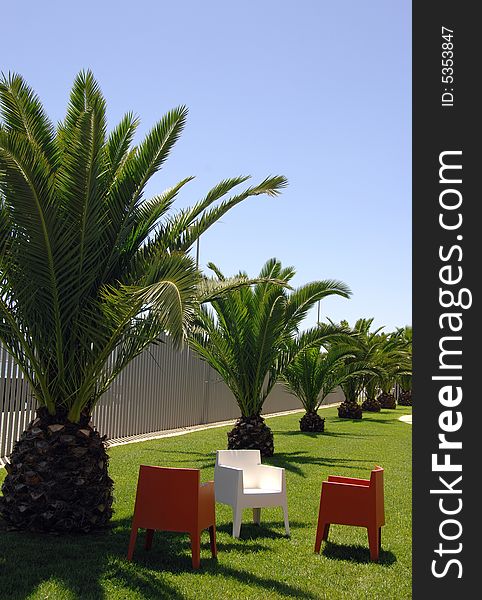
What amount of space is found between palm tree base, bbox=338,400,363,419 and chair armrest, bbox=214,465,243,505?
21.8 metres

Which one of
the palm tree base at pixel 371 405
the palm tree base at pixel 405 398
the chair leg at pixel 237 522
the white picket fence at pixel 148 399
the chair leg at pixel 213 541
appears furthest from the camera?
the palm tree base at pixel 405 398

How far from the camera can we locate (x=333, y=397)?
155 ft

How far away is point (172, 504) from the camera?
6.79m

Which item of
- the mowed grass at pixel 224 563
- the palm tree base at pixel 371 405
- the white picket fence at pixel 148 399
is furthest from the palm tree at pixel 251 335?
the palm tree base at pixel 371 405

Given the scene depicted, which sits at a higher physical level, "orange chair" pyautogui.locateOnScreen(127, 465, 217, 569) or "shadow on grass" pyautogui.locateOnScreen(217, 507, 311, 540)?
"orange chair" pyautogui.locateOnScreen(127, 465, 217, 569)

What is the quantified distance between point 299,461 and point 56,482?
7.60m

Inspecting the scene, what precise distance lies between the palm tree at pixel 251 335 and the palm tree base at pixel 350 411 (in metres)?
14.6

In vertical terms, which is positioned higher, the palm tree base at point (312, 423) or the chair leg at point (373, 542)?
the palm tree base at point (312, 423)

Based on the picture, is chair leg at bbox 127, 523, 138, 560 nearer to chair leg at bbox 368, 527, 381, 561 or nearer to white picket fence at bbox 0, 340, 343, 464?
chair leg at bbox 368, 527, 381, 561

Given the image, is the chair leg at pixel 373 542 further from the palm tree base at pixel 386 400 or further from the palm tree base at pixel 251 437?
the palm tree base at pixel 386 400

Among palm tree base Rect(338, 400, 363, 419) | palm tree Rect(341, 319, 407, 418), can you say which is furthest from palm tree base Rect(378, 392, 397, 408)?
palm tree base Rect(338, 400, 363, 419)

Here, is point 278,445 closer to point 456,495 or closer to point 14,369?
point 14,369

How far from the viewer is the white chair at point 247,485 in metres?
7.86

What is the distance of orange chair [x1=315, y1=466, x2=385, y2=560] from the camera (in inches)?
281
